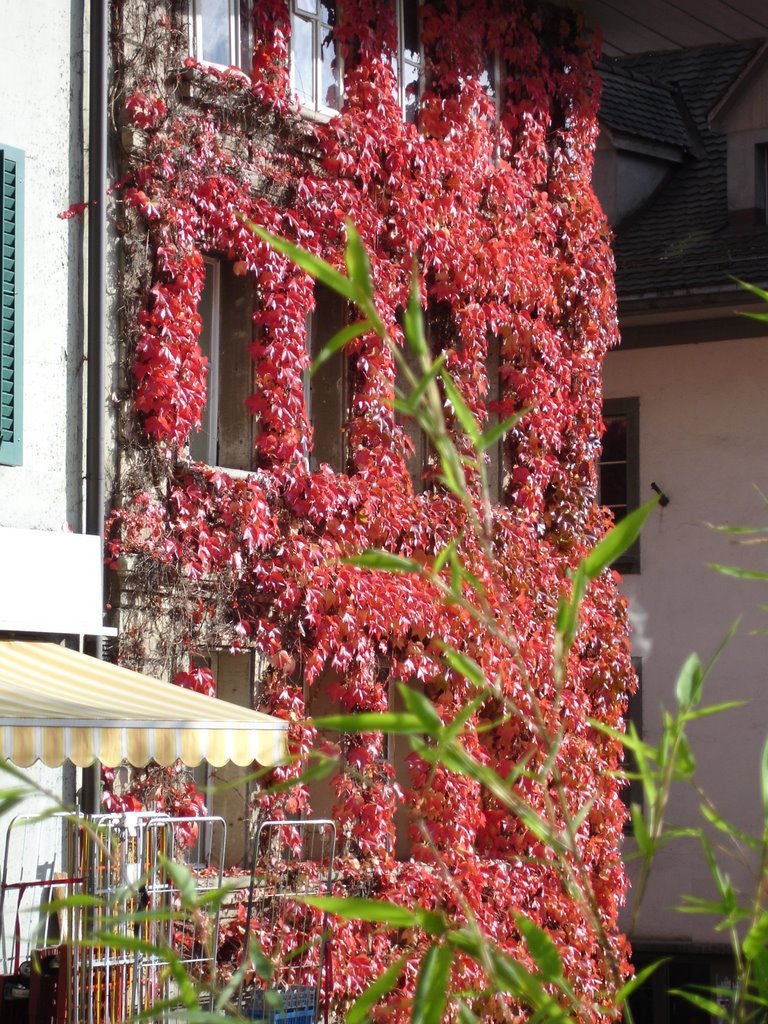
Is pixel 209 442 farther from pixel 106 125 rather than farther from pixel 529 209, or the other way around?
pixel 529 209

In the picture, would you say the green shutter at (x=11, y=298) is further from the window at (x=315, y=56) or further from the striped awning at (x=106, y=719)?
the window at (x=315, y=56)

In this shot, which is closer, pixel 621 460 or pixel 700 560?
pixel 700 560

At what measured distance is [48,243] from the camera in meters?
10.6

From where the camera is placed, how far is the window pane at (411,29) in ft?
45.7

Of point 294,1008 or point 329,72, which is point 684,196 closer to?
point 329,72

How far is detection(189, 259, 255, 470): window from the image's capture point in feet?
39.6

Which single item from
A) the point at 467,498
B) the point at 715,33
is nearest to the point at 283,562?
the point at 715,33

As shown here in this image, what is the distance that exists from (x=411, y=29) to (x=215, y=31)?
2519 mm

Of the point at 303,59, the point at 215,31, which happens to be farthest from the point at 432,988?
the point at 303,59

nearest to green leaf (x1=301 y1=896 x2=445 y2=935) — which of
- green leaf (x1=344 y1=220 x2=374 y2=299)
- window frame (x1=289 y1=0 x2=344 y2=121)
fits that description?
green leaf (x1=344 y1=220 x2=374 y2=299)

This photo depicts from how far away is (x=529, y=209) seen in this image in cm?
1462

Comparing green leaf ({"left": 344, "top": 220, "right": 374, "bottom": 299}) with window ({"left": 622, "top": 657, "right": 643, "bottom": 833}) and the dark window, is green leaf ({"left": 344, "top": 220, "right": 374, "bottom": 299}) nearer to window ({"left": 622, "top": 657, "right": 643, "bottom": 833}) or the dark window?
window ({"left": 622, "top": 657, "right": 643, "bottom": 833})

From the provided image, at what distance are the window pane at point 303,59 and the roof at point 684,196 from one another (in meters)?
6.05

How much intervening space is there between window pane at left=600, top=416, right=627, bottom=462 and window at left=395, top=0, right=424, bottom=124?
22.1 feet
